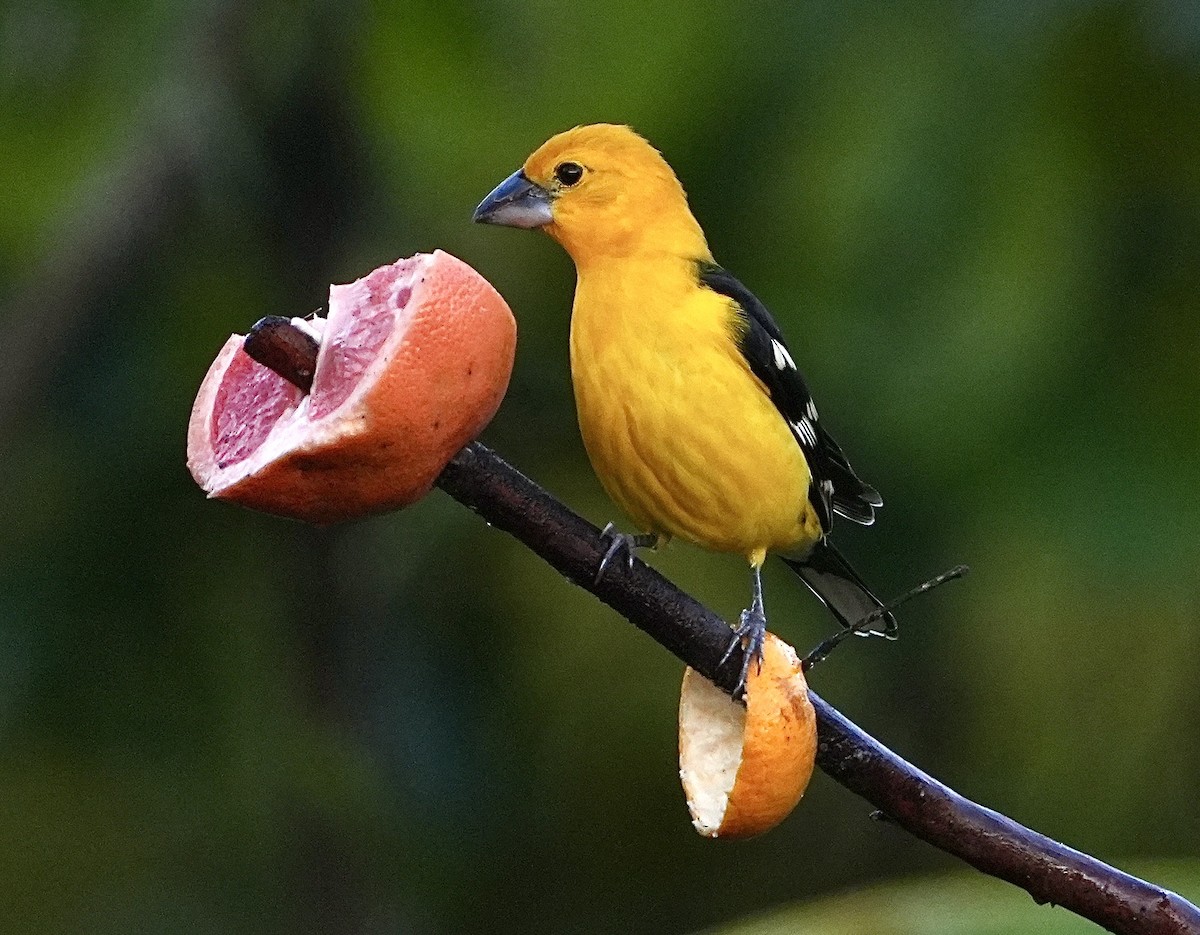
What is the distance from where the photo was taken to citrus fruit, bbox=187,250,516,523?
47.1 inches

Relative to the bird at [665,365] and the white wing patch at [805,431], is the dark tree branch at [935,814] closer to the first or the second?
the bird at [665,365]

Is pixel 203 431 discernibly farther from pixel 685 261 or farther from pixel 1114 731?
pixel 1114 731

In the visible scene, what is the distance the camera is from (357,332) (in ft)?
4.32

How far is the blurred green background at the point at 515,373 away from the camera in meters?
2.70

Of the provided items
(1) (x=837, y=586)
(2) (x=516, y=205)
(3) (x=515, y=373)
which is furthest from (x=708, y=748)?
(3) (x=515, y=373)

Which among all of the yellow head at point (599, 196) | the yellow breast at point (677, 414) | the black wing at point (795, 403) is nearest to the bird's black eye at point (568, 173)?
the yellow head at point (599, 196)

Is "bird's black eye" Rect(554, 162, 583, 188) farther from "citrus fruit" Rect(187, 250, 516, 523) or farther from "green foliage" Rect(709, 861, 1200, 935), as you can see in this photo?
"green foliage" Rect(709, 861, 1200, 935)

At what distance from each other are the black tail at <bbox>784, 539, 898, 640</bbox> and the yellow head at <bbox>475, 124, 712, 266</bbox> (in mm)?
620

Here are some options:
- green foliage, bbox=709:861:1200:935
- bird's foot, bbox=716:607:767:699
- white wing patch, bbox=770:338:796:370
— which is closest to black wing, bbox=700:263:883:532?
white wing patch, bbox=770:338:796:370

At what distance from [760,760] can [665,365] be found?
88 cm

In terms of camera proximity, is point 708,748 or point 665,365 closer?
point 708,748

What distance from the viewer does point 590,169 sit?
2.16 meters

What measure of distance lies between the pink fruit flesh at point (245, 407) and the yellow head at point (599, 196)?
26.4 inches

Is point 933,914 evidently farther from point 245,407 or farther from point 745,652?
point 245,407
